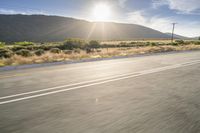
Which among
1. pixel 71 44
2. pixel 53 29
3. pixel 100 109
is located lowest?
pixel 71 44

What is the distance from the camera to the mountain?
408 feet

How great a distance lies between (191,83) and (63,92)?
15.7 feet

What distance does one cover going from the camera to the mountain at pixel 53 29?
124m

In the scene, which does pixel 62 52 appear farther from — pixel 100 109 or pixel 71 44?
pixel 100 109

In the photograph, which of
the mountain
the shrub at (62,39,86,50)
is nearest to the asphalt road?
the shrub at (62,39,86,50)

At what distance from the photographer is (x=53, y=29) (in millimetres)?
144875

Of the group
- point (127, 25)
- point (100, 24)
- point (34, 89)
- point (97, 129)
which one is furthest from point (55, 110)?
point (127, 25)

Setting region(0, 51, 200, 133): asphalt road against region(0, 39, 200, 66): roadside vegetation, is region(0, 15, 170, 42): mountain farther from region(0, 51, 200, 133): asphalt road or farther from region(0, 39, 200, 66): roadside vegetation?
region(0, 51, 200, 133): asphalt road

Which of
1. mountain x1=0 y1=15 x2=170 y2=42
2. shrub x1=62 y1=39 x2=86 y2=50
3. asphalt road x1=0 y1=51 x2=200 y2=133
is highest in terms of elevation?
mountain x1=0 y1=15 x2=170 y2=42

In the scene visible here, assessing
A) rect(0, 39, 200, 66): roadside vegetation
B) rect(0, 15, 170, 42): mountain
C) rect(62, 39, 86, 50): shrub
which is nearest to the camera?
rect(0, 39, 200, 66): roadside vegetation

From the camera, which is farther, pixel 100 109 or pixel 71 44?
pixel 71 44

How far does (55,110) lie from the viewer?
4.34 metres

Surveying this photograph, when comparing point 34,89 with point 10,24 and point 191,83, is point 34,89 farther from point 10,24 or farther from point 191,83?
point 10,24

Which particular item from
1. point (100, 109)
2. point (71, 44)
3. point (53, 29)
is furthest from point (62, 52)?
point (53, 29)
